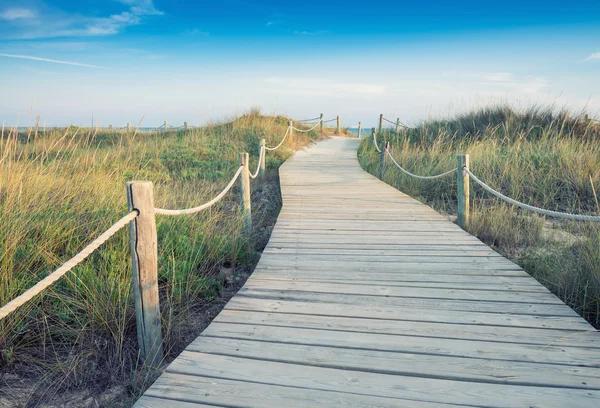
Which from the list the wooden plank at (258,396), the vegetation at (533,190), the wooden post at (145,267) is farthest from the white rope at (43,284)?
the vegetation at (533,190)

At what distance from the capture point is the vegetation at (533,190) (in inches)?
129

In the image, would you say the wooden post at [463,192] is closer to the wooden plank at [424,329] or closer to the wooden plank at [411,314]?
the wooden plank at [411,314]

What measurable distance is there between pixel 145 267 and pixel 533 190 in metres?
6.71

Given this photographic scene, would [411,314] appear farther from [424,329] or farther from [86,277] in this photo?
[86,277]

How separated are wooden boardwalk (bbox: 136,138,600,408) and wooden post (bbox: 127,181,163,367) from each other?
31cm

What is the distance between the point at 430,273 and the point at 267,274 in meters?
1.35

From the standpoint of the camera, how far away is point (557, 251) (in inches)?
165

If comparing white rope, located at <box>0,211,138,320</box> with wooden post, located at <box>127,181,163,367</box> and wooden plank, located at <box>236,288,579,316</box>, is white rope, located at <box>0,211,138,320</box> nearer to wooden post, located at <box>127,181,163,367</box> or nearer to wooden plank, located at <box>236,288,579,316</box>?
wooden post, located at <box>127,181,163,367</box>

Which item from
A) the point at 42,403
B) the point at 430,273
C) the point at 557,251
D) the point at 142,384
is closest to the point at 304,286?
the point at 430,273

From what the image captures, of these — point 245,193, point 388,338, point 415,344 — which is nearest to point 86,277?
point 388,338

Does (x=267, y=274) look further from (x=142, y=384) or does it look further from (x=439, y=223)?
(x=439, y=223)

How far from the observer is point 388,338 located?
7.48ft

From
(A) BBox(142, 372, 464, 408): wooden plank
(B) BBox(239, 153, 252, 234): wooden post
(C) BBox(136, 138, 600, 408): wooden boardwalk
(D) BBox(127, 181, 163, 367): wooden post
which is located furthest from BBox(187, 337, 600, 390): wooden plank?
(B) BBox(239, 153, 252, 234): wooden post

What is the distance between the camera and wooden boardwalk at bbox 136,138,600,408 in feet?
5.92
